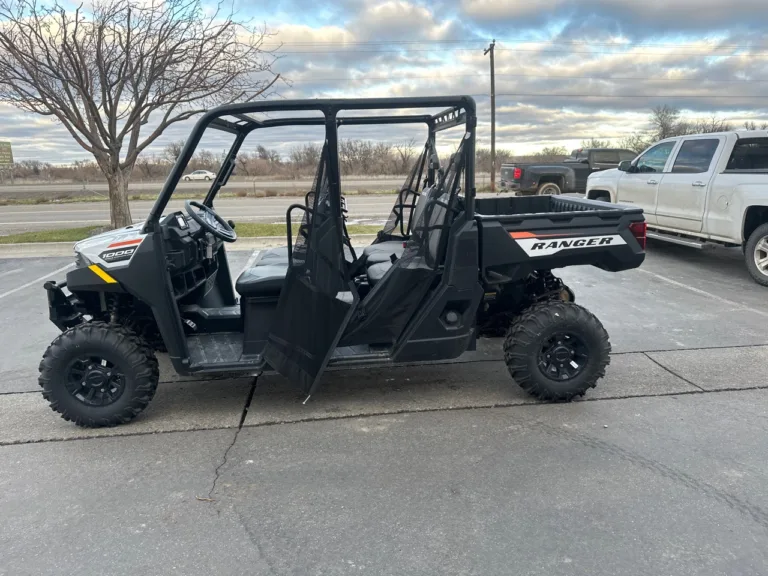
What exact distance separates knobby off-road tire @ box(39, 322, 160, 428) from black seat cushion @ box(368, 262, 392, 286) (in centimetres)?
159

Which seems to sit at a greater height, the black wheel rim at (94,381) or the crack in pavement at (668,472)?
the black wheel rim at (94,381)

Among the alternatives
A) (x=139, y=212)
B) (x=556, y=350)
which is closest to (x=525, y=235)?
(x=556, y=350)

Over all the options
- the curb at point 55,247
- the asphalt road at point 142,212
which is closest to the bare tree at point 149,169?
the asphalt road at point 142,212

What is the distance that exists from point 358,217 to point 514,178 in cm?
500

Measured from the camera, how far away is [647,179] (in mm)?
9164

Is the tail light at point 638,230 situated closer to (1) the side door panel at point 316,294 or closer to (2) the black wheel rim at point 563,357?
(2) the black wheel rim at point 563,357

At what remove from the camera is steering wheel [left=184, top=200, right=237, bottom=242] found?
3.83 m

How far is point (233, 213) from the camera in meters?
19.4

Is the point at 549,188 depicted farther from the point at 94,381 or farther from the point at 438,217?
the point at 94,381

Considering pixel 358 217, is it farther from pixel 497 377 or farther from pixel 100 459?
pixel 100 459

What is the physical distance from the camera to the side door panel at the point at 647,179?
8953 millimetres

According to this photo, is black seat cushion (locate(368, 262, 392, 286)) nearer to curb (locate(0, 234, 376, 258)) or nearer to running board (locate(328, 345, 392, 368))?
running board (locate(328, 345, 392, 368))

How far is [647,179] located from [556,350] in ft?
20.7

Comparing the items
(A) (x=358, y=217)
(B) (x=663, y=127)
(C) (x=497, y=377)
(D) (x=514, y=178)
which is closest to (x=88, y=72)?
(A) (x=358, y=217)
